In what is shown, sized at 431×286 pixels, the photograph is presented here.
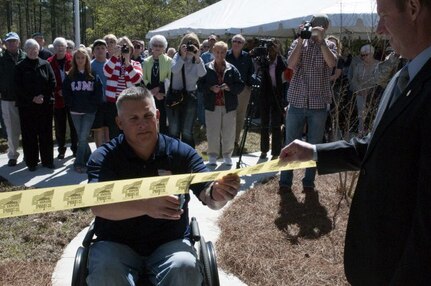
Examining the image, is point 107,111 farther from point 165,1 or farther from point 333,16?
point 165,1

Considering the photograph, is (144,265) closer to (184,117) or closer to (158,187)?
(158,187)

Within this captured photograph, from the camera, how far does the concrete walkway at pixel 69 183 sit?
3715 millimetres

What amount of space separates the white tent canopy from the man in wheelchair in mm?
6726

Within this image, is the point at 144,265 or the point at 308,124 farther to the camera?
the point at 308,124

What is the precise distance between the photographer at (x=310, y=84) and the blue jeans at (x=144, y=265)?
9.69ft

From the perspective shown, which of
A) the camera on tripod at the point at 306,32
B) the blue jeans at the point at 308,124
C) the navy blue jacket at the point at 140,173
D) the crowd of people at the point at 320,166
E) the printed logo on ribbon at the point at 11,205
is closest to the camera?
the crowd of people at the point at 320,166

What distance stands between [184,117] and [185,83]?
535 mm

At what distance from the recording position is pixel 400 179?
150cm

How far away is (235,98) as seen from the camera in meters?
7.21

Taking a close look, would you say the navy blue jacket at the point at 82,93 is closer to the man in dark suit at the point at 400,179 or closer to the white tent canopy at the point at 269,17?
the white tent canopy at the point at 269,17

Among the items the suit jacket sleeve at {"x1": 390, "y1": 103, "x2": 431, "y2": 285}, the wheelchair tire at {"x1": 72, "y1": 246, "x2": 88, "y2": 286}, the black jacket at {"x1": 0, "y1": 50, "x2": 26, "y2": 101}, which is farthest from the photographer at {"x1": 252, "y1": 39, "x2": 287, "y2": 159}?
the suit jacket sleeve at {"x1": 390, "y1": 103, "x2": 431, "y2": 285}

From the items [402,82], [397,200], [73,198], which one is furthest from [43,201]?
[402,82]

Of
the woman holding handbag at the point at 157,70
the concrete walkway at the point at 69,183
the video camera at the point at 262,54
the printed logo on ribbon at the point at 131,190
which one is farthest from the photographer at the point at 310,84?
the printed logo on ribbon at the point at 131,190

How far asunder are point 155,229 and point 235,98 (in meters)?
4.77
